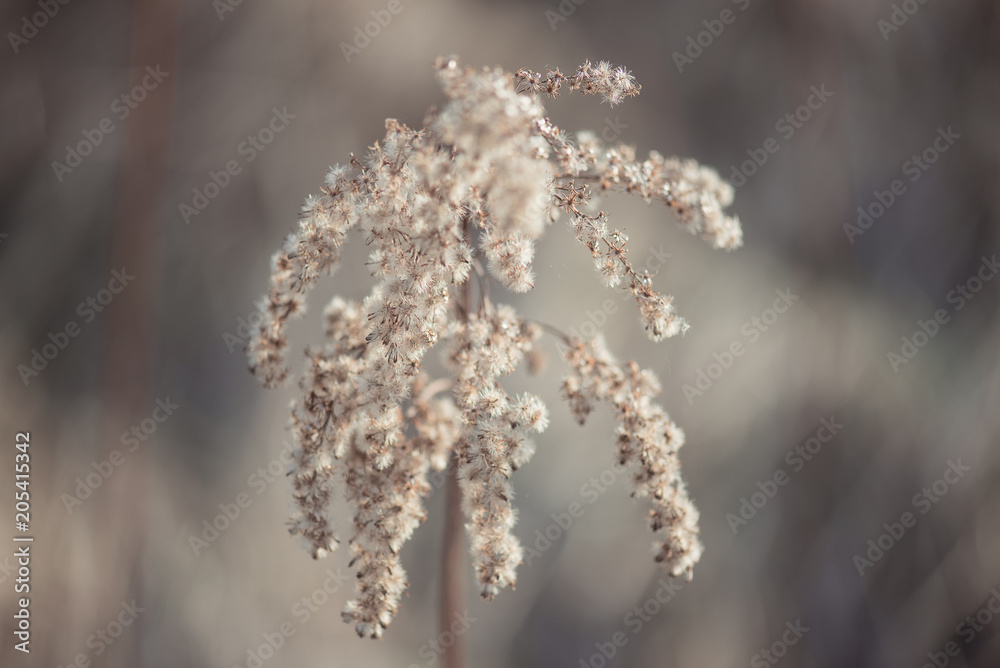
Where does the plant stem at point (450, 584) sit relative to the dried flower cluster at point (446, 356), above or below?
below

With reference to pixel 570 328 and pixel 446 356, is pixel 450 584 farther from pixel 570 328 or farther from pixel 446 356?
pixel 570 328

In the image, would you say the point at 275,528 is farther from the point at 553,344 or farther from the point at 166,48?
the point at 166,48

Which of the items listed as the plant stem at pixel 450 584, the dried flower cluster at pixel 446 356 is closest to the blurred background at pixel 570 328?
the plant stem at pixel 450 584

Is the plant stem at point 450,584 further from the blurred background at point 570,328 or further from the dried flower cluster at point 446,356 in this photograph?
the blurred background at point 570,328

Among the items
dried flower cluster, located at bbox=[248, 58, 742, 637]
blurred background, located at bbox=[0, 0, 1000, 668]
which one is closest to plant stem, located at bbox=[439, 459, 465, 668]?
dried flower cluster, located at bbox=[248, 58, 742, 637]

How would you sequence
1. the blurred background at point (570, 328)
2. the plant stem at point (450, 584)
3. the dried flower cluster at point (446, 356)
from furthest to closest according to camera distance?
the blurred background at point (570, 328)
the plant stem at point (450, 584)
the dried flower cluster at point (446, 356)

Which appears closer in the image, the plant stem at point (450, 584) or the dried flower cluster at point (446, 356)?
the dried flower cluster at point (446, 356)

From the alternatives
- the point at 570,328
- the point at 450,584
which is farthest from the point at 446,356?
the point at 570,328

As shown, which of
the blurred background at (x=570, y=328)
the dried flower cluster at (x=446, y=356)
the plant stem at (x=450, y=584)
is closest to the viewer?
the dried flower cluster at (x=446, y=356)
